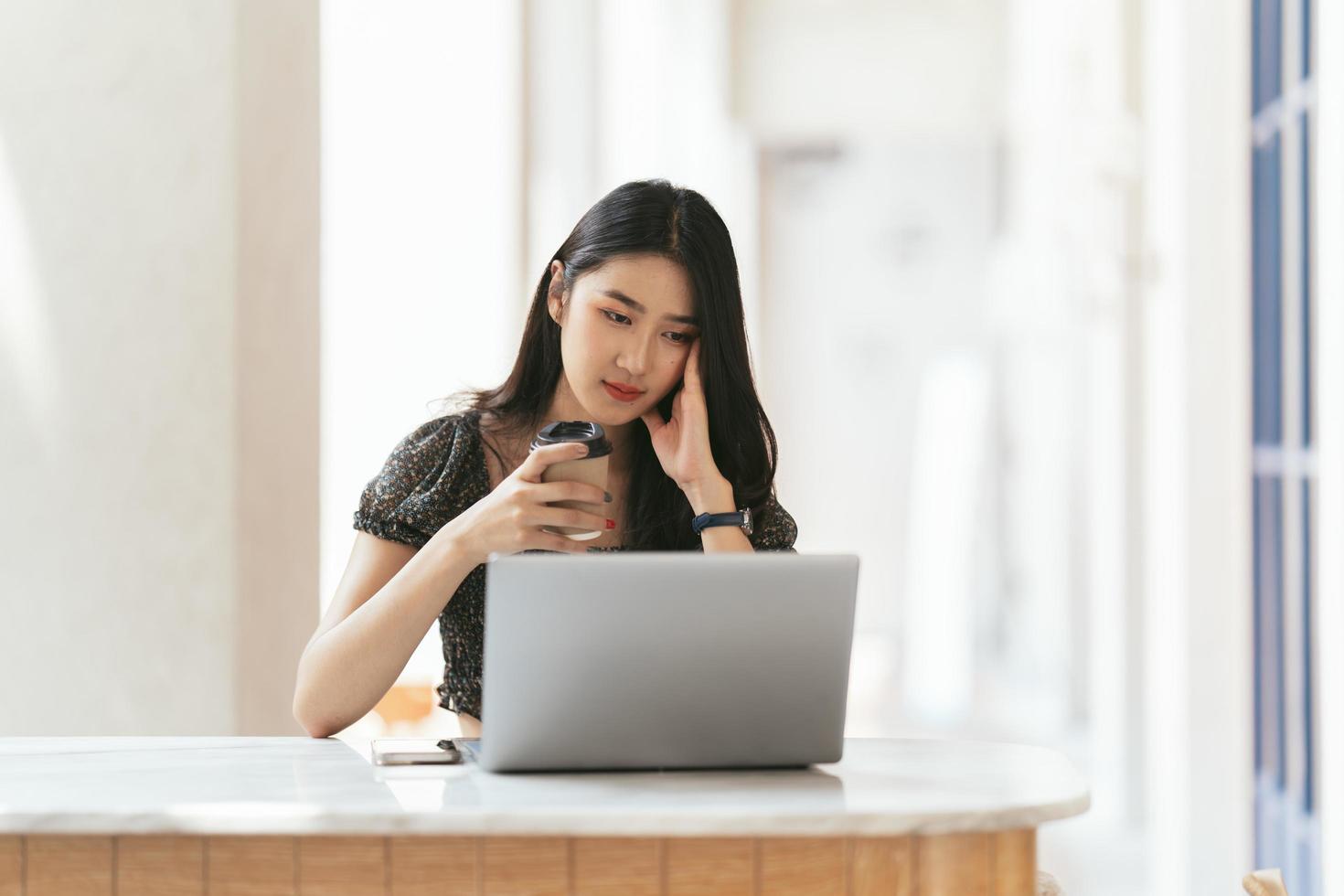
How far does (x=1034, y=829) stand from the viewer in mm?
1154

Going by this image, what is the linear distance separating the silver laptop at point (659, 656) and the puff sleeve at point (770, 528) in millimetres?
673

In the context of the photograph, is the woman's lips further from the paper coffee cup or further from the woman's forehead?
the paper coffee cup

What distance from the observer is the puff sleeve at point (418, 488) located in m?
1.80

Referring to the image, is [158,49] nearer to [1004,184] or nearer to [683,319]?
[683,319]

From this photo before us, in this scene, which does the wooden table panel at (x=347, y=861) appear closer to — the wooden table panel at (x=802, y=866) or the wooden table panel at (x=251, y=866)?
the wooden table panel at (x=251, y=866)

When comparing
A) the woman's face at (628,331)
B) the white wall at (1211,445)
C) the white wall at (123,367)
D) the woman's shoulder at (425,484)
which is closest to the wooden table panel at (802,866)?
the woman's face at (628,331)

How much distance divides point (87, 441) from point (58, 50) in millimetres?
545

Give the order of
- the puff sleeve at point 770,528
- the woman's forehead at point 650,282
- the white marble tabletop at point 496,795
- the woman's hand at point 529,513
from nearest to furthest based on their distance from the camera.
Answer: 1. the white marble tabletop at point 496,795
2. the woman's hand at point 529,513
3. the woman's forehead at point 650,282
4. the puff sleeve at point 770,528

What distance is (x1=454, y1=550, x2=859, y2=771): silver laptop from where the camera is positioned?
45.9 inches

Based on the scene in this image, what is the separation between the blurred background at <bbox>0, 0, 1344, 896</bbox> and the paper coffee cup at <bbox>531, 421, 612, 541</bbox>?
2.06ft

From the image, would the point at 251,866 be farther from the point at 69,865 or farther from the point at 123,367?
the point at 123,367

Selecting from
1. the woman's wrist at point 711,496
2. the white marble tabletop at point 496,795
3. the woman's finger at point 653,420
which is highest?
the woman's finger at point 653,420

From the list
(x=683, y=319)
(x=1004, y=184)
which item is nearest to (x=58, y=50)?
(x=683, y=319)

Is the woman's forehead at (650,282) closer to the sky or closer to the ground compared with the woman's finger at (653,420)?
closer to the sky
